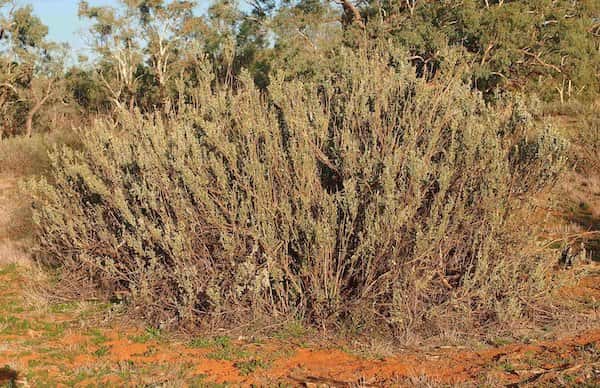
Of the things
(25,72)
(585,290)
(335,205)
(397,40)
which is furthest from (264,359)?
(25,72)

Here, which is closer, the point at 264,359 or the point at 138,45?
the point at 264,359

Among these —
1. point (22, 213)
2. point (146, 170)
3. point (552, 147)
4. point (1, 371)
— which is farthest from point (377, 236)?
point (22, 213)

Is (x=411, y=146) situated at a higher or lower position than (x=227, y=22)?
lower

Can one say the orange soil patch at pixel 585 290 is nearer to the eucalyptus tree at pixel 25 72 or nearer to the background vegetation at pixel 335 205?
the background vegetation at pixel 335 205

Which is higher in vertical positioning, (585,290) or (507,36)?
(507,36)

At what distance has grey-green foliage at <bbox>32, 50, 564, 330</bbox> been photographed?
5738 mm

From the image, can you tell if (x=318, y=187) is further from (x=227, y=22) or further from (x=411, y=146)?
(x=227, y=22)

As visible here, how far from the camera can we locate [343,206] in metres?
5.81

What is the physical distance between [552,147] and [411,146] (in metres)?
1.49

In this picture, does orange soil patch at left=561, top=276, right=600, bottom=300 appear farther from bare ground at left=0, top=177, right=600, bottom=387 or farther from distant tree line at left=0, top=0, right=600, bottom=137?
distant tree line at left=0, top=0, right=600, bottom=137

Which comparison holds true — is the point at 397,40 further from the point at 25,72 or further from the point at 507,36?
the point at 25,72

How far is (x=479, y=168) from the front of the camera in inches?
232

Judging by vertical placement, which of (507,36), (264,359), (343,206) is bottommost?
(264,359)

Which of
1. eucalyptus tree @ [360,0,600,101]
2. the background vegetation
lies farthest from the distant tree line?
the background vegetation
